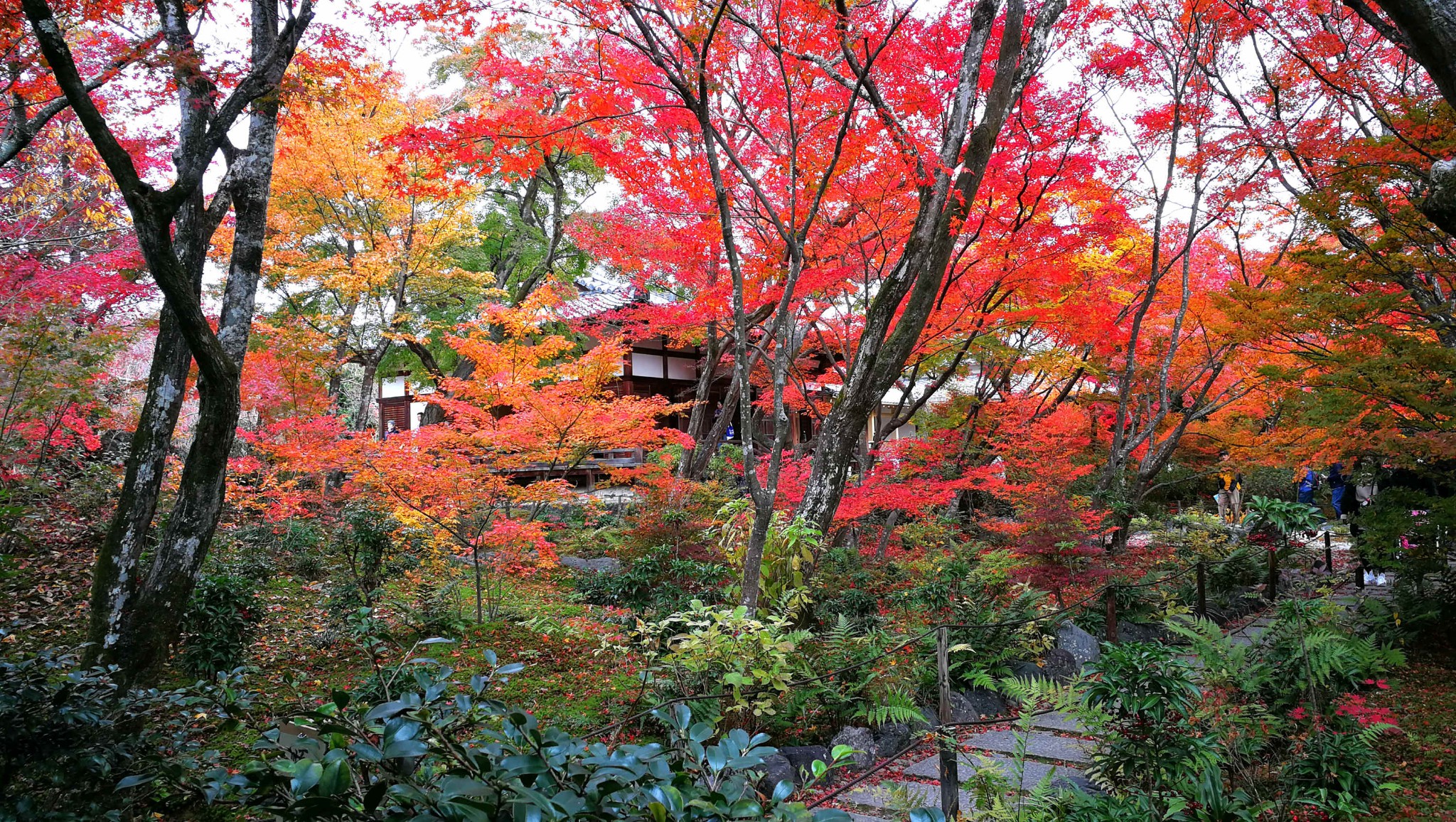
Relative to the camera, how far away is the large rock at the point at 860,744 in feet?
16.6

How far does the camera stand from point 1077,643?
7.26 m

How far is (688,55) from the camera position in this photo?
654 cm

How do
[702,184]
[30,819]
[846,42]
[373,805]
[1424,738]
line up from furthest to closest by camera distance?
[702,184]
[846,42]
[1424,738]
[30,819]
[373,805]

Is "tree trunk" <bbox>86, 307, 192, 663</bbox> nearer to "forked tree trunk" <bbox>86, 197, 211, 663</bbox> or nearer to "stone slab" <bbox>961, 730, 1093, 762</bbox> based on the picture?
"forked tree trunk" <bbox>86, 197, 211, 663</bbox>

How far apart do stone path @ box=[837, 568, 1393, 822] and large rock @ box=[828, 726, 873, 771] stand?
12cm

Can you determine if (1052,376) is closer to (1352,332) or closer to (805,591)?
(1352,332)

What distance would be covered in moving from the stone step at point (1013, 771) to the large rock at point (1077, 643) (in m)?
2.31

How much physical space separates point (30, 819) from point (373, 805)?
62.4 inches

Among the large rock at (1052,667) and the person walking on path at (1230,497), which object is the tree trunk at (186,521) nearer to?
the large rock at (1052,667)

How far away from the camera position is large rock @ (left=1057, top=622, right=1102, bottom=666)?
7102 millimetres

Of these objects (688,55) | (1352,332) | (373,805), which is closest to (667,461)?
(688,55)

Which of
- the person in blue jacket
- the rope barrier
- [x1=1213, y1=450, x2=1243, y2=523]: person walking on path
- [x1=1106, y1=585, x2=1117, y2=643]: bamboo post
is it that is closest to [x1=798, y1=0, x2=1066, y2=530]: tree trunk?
the rope barrier

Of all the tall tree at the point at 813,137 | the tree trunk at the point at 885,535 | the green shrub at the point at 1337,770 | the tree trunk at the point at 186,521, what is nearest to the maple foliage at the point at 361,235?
the tall tree at the point at 813,137

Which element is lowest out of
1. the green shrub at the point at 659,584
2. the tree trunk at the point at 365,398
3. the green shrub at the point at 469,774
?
the green shrub at the point at 659,584
